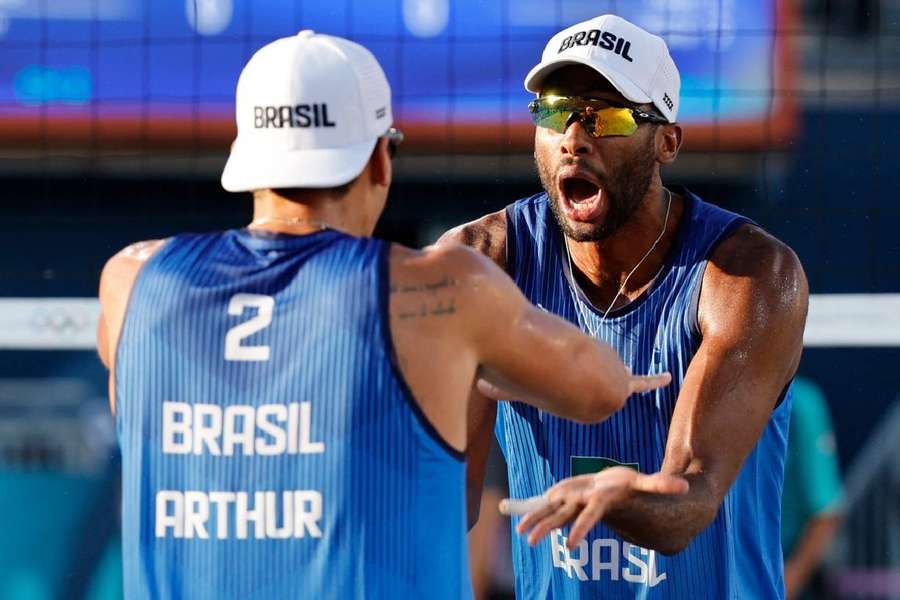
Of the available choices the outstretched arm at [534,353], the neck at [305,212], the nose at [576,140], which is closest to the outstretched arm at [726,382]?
the outstretched arm at [534,353]

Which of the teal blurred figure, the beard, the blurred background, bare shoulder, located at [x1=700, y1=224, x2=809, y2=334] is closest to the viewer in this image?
bare shoulder, located at [x1=700, y1=224, x2=809, y2=334]

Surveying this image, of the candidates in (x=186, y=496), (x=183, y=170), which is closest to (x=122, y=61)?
(x=183, y=170)

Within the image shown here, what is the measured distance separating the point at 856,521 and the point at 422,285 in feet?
17.0

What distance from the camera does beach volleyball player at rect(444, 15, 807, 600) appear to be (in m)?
3.27

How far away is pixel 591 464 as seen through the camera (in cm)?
341

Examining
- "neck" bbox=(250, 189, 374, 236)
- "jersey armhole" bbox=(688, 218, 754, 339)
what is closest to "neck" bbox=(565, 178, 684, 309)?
"jersey armhole" bbox=(688, 218, 754, 339)

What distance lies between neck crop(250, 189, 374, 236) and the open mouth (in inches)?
39.9

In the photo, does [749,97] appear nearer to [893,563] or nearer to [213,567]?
[893,563]

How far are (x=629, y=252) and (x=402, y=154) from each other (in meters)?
3.95

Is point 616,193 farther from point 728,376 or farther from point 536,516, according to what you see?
point 536,516

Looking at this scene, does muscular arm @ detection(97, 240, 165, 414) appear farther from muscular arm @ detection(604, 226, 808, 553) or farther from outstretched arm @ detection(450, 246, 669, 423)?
muscular arm @ detection(604, 226, 808, 553)

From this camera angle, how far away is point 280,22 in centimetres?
765

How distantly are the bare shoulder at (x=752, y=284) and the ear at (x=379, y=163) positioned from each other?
95 centimetres

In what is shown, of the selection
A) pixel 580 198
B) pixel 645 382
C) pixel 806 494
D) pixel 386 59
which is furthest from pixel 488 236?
pixel 386 59
